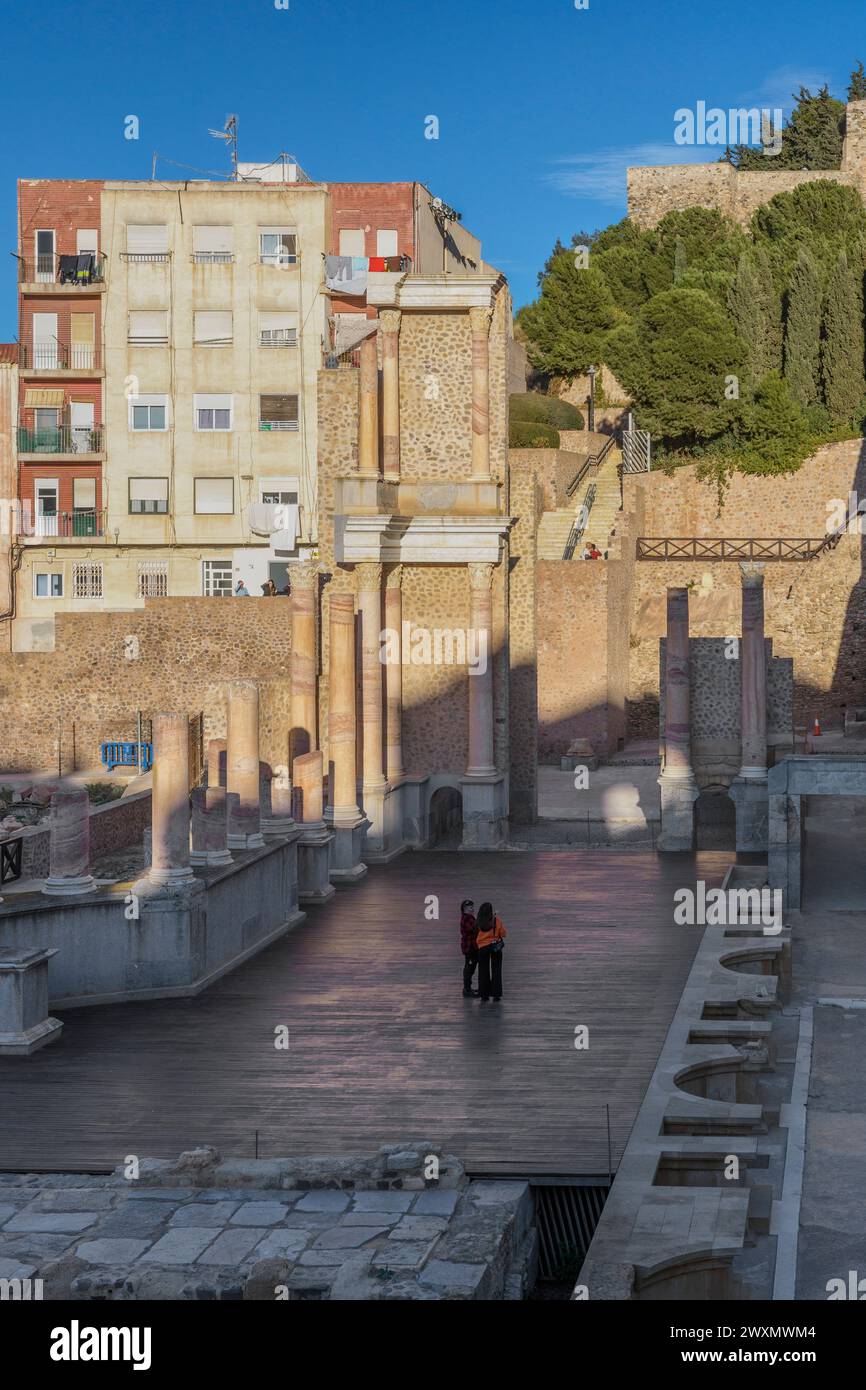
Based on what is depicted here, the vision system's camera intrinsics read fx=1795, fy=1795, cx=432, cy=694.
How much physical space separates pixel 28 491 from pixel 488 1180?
1641 inches

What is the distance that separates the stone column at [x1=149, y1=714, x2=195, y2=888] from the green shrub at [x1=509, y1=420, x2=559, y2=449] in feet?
126

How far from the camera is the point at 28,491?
51625 millimetres

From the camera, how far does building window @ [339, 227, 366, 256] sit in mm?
52844

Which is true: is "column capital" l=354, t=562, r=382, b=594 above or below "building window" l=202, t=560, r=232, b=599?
below

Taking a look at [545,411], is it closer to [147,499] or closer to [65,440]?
[147,499]

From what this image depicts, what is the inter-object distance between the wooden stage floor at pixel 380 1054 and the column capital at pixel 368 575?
7479 mm

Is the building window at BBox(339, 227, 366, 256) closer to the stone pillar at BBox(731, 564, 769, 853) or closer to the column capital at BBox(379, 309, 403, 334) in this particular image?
the column capital at BBox(379, 309, 403, 334)

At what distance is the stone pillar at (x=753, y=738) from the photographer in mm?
29047

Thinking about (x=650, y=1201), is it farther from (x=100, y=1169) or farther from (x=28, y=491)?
(x=28, y=491)

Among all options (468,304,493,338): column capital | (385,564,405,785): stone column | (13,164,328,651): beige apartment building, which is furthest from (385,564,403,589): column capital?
(13,164,328,651): beige apartment building

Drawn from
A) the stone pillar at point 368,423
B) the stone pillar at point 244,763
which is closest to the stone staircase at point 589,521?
the stone pillar at point 368,423

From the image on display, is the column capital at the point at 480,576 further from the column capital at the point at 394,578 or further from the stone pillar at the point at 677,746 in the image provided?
the stone pillar at the point at 677,746

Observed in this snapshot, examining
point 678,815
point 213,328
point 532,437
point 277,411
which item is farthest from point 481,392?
point 532,437

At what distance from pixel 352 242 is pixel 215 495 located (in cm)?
866
